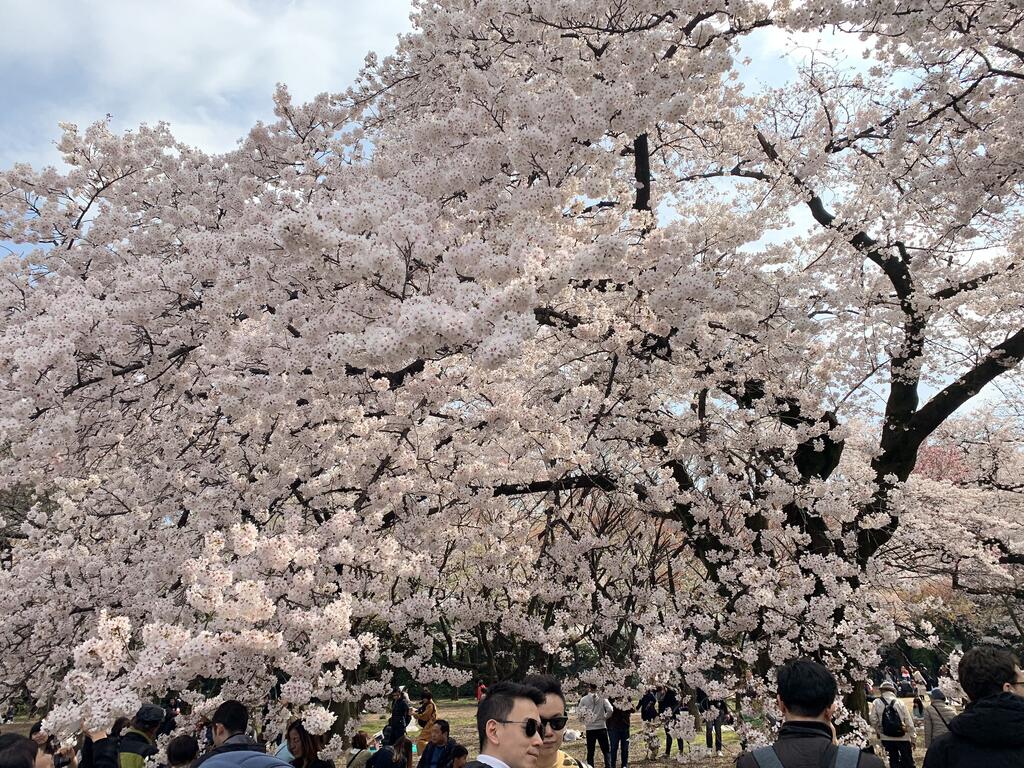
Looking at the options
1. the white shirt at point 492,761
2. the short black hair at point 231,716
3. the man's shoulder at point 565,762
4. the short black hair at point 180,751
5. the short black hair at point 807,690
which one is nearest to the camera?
the white shirt at point 492,761

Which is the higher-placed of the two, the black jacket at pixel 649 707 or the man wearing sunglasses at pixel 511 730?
the man wearing sunglasses at pixel 511 730

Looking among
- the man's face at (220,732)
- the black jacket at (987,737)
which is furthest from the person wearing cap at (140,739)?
the black jacket at (987,737)

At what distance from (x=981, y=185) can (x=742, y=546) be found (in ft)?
15.4

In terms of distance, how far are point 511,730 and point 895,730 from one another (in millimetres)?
7643

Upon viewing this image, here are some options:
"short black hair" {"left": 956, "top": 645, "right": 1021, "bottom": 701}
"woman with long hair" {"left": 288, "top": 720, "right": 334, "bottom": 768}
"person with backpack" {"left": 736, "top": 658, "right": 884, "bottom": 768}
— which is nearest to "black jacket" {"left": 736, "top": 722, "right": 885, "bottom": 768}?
"person with backpack" {"left": 736, "top": 658, "right": 884, "bottom": 768}

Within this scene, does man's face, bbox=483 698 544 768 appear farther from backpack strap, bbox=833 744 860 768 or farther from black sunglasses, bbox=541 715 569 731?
backpack strap, bbox=833 744 860 768

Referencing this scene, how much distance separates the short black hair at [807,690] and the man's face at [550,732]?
3.21 feet

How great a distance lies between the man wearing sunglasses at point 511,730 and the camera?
2318mm

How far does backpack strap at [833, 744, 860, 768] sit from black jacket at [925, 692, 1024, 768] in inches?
23.7

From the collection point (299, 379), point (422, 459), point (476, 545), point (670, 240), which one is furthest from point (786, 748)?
point (476, 545)

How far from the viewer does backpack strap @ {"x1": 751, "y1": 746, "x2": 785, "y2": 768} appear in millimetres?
2369

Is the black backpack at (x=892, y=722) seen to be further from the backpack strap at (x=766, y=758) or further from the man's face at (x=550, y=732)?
the backpack strap at (x=766, y=758)

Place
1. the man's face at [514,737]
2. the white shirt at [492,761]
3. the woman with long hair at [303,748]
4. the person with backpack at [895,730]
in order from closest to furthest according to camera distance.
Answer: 1. the white shirt at [492,761]
2. the man's face at [514,737]
3. the woman with long hair at [303,748]
4. the person with backpack at [895,730]

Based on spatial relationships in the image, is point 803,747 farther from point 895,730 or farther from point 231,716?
point 895,730
